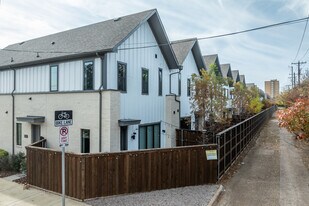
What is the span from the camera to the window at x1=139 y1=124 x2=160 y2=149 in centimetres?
1377

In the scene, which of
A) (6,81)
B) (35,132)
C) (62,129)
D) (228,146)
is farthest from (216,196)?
(6,81)

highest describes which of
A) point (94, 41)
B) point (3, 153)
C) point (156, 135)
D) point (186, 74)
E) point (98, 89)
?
point (94, 41)

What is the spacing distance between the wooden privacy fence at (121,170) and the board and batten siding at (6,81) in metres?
7.61

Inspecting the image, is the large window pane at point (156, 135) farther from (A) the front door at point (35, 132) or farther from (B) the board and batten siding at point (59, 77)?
(A) the front door at point (35, 132)

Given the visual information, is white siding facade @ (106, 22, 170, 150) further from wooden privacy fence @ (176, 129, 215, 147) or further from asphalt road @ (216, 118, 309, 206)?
asphalt road @ (216, 118, 309, 206)

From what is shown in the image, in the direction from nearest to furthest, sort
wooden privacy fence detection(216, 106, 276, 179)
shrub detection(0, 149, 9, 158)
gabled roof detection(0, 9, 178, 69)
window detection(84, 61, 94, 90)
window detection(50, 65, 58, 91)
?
wooden privacy fence detection(216, 106, 276, 179) → window detection(84, 61, 94, 90) → gabled roof detection(0, 9, 178, 69) → window detection(50, 65, 58, 91) → shrub detection(0, 149, 9, 158)

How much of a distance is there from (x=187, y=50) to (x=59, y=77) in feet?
35.8

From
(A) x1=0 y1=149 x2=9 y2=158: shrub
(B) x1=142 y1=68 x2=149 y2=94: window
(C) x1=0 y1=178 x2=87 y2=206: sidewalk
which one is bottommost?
(C) x1=0 y1=178 x2=87 y2=206: sidewalk

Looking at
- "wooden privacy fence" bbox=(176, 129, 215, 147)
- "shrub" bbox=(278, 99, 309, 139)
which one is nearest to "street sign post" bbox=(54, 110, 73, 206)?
"wooden privacy fence" bbox=(176, 129, 215, 147)

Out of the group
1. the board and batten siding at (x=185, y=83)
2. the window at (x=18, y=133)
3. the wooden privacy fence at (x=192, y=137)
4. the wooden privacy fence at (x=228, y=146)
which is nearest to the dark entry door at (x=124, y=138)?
the wooden privacy fence at (x=192, y=137)

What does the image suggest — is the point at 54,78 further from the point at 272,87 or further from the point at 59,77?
the point at 272,87

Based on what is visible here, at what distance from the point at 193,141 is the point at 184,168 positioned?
6.06 m

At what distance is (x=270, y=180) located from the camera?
9656 mm

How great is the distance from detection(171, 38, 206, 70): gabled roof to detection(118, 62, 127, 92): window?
7552 millimetres
